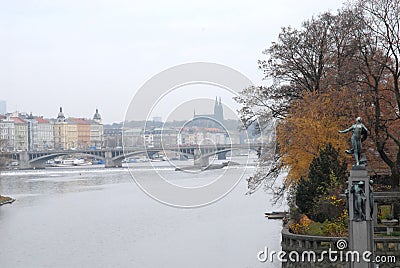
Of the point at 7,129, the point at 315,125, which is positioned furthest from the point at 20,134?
the point at 315,125

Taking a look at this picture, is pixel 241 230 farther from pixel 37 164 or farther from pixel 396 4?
pixel 37 164

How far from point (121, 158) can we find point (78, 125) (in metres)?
74.1

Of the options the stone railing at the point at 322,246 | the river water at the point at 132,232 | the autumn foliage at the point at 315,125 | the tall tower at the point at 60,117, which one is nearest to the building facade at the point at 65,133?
the tall tower at the point at 60,117

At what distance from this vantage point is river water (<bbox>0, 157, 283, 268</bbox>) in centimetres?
2370

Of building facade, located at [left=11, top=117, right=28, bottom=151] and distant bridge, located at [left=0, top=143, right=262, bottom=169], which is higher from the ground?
building facade, located at [left=11, top=117, right=28, bottom=151]

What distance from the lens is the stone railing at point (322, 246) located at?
17.4 m

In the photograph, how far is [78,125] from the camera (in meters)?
160

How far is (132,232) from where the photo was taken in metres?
30.0

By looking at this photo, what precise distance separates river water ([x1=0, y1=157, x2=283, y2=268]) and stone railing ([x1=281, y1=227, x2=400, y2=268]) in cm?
241

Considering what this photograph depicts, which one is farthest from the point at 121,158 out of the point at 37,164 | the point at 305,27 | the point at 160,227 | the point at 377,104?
the point at 377,104

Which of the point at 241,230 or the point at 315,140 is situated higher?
the point at 315,140

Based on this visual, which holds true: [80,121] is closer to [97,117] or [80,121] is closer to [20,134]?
[97,117]

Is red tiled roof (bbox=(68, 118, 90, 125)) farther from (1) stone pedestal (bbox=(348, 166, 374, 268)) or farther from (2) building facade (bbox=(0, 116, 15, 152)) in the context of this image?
(1) stone pedestal (bbox=(348, 166, 374, 268))

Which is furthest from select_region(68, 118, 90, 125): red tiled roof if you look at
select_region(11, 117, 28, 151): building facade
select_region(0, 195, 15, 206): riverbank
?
select_region(0, 195, 15, 206): riverbank
